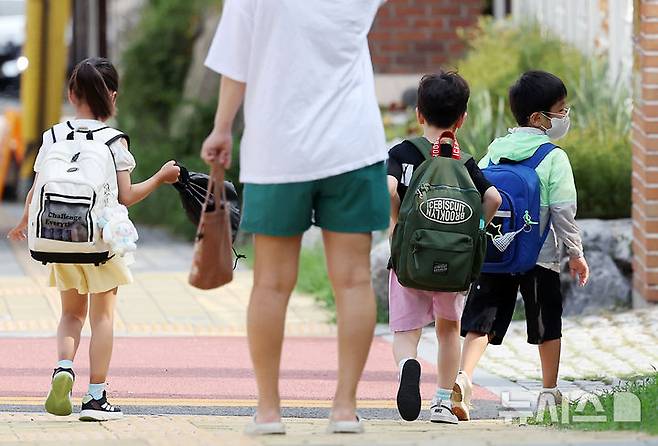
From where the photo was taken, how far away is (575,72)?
1245cm

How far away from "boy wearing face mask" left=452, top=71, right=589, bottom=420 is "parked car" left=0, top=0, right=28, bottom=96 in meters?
25.5

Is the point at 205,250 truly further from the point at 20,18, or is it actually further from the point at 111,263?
the point at 20,18

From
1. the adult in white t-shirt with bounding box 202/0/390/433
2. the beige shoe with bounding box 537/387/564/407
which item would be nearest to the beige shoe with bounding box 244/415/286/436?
the adult in white t-shirt with bounding box 202/0/390/433

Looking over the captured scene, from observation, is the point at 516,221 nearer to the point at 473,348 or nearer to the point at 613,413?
the point at 473,348

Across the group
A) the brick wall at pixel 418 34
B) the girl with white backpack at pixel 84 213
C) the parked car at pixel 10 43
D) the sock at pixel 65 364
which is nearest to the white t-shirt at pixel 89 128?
the girl with white backpack at pixel 84 213

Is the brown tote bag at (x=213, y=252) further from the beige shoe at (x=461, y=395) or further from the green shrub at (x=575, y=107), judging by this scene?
the green shrub at (x=575, y=107)

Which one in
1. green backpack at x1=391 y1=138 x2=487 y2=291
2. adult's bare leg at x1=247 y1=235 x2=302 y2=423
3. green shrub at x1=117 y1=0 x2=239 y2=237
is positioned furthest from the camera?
green shrub at x1=117 y1=0 x2=239 y2=237

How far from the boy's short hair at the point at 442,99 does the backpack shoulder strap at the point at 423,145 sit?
8 cm

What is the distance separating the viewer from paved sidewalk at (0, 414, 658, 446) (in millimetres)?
4809

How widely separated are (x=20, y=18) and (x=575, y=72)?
90.2ft

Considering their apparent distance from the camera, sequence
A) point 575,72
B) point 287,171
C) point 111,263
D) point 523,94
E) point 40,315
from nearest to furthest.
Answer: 1. point 287,171
2. point 111,263
3. point 523,94
4. point 40,315
5. point 575,72

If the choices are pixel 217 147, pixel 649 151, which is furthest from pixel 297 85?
pixel 649 151

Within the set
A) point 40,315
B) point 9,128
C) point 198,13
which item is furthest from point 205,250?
point 9,128

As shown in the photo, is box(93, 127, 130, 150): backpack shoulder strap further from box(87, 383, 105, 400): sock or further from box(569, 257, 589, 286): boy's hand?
box(569, 257, 589, 286): boy's hand
